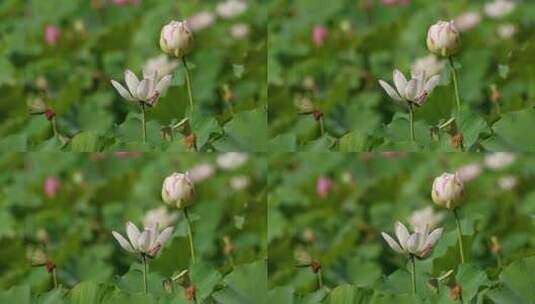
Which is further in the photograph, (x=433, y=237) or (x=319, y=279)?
(x=319, y=279)

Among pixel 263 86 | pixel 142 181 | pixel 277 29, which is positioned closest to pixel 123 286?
pixel 142 181

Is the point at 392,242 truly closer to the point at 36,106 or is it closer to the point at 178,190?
the point at 178,190

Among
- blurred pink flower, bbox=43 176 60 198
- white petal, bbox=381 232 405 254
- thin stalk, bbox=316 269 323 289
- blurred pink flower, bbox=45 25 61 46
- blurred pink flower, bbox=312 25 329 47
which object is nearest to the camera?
white petal, bbox=381 232 405 254

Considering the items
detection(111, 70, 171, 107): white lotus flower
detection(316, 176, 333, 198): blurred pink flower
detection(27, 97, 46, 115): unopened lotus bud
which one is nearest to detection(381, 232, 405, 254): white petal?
detection(316, 176, 333, 198): blurred pink flower

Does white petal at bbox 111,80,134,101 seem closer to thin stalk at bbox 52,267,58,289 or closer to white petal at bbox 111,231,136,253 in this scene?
white petal at bbox 111,231,136,253

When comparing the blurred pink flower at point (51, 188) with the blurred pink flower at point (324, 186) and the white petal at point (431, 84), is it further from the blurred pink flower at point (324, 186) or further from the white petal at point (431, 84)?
the white petal at point (431, 84)

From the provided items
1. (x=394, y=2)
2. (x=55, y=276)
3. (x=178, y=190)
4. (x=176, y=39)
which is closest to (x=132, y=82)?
(x=176, y=39)

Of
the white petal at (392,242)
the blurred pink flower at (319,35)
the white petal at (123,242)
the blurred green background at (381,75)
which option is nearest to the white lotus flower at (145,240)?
the white petal at (123,242)
